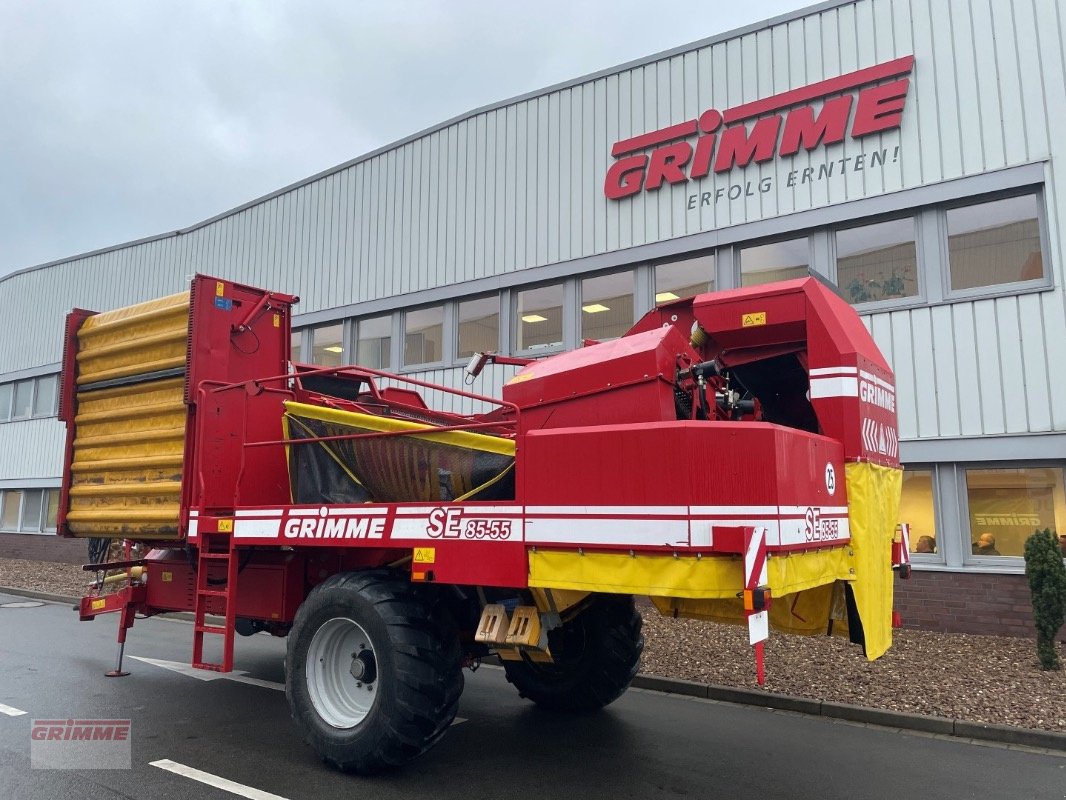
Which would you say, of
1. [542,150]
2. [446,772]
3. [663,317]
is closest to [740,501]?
[663,317]

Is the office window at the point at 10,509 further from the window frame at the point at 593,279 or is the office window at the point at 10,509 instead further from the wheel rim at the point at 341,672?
the wheel rim at the point at 341,672

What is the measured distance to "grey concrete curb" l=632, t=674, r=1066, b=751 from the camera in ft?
18.5

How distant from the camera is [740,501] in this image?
353 centimetres

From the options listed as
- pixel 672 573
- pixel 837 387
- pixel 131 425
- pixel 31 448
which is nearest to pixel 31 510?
pixel 31 448

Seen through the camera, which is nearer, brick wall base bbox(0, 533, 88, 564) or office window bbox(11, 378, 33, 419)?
brick wall base bbox(0, 533, 88, 564)

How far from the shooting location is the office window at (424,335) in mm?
14289

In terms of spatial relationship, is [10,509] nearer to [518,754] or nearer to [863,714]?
[518,754]

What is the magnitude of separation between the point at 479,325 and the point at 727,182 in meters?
4.91

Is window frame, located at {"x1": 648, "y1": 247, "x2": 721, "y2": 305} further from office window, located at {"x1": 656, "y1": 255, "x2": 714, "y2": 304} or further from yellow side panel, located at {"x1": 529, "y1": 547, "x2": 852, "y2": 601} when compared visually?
yellow side panel, located at {"x1": 529, "y1": 547, "x2": 852, "y2": 601}

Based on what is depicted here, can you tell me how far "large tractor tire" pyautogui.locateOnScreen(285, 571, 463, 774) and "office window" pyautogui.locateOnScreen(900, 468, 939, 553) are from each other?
6.85 m

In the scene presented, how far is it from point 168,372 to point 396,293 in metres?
8.79

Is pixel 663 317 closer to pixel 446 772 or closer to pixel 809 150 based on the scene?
pixel 446 772
